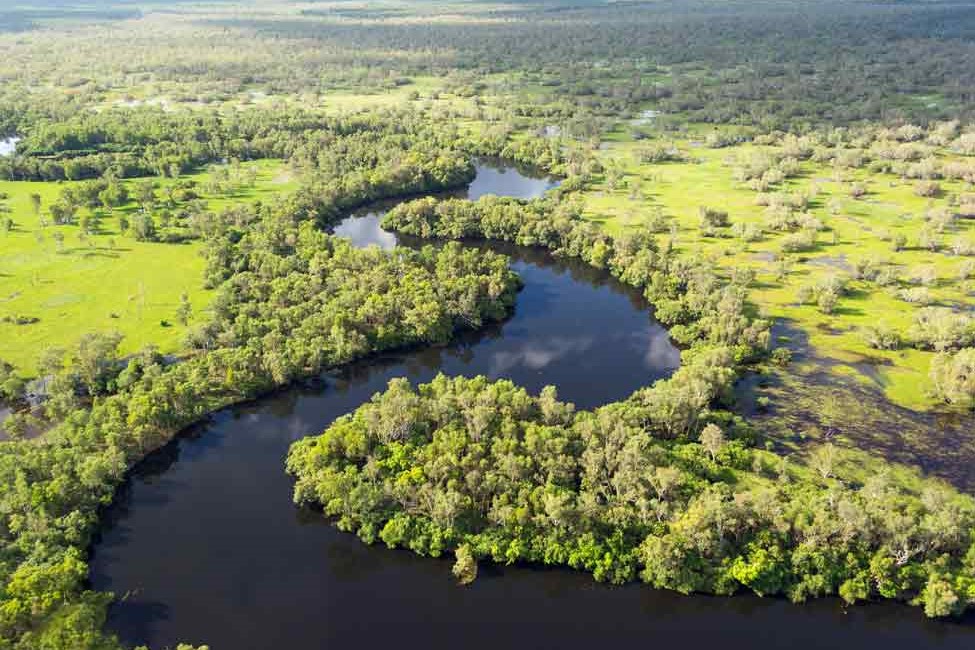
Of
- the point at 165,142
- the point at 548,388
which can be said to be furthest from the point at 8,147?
the point at 548,388

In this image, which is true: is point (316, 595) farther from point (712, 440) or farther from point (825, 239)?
point (825, 239)

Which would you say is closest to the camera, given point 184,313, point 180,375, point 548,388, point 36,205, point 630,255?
point 548,388

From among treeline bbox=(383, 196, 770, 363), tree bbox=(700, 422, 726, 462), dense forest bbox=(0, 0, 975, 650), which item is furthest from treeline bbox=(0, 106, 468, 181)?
tree bbox=(700, 422, 726, 462)

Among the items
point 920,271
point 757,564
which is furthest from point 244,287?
point 920,271

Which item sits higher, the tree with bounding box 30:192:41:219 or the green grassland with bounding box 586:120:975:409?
the green grassland with bounding box 586:120:975:409

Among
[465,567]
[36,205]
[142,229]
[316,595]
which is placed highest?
[465,567]

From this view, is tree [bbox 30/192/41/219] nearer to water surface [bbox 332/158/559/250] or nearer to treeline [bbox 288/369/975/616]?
water surface [bbox 332/158/559/250]
